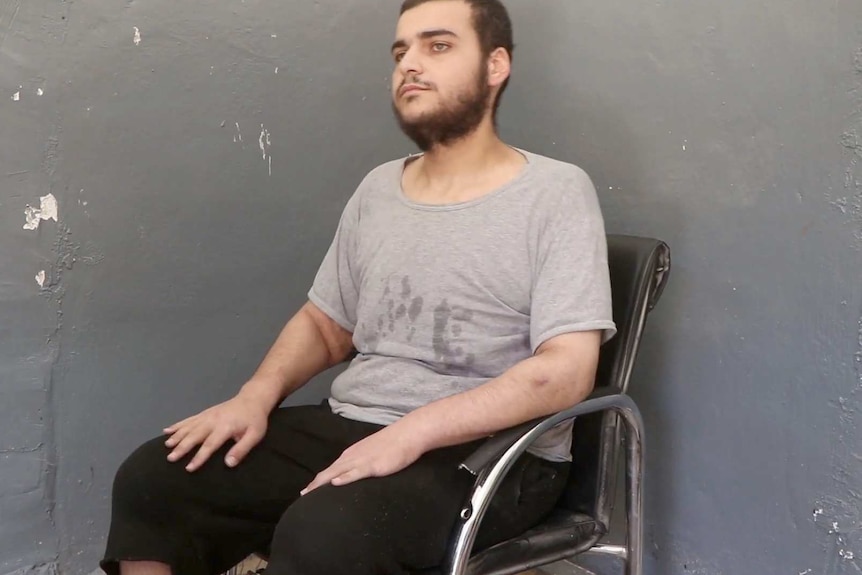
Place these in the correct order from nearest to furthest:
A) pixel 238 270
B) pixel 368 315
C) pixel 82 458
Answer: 1. pixel 368 315
2. pixel 82 458
3. pixel 238 270

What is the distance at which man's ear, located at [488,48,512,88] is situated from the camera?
1306mm

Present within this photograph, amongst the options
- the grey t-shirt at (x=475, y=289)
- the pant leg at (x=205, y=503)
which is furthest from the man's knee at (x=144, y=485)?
the grey t-shirt at (x=475, y=289)

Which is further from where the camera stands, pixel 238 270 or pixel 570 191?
pixel 238 270

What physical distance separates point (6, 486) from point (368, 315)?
0.82 meters

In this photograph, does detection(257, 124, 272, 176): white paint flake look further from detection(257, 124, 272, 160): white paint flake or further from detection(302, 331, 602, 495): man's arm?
detection(302, 331, 602, 495): man's arm

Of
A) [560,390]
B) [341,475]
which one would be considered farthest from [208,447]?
[560,390]

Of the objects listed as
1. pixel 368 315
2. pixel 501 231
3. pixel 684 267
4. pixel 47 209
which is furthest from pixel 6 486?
pixel 684 267

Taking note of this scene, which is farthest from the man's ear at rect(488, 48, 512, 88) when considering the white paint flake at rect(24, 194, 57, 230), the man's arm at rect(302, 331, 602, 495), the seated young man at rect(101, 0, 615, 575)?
the white paint flake at rect(24, 194, 57, 230)

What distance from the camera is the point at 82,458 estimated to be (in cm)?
152

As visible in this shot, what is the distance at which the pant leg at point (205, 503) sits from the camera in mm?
1037

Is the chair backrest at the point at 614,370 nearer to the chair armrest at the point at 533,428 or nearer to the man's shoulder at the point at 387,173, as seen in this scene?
the chair armrest at the point at 533,428

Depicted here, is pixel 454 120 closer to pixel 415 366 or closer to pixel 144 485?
pixel 415 366

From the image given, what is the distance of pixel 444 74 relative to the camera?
49.9 inches

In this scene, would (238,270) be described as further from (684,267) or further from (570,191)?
(684,267)
